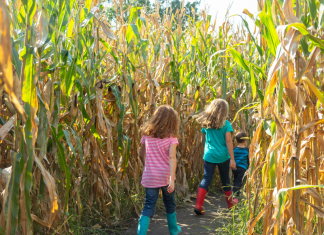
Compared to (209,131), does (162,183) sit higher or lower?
lower

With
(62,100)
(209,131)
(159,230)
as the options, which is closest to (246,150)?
(209,131)

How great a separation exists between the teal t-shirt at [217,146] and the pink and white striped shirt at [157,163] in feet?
3.11

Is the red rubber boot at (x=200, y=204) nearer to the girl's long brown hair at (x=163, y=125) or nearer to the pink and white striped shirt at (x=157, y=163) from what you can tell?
the pink and white striped shirt at (x=157, y=163)

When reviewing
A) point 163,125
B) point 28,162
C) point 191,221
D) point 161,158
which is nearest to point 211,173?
point 191,221

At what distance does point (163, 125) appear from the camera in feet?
8.59

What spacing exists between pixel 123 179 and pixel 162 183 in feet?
2.08

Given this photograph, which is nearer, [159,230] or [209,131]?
[159,230]

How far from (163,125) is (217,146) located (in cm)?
108

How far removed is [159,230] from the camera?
2.94 meters

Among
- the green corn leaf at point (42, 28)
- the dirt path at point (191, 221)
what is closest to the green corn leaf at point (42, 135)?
the green corn leaf at point (42, 28)

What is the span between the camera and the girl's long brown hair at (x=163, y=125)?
104 inches

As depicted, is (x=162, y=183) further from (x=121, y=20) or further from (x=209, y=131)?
(x=121, y=20)

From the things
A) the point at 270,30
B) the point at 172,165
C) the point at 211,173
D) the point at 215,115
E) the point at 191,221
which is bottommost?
the point at 191,221

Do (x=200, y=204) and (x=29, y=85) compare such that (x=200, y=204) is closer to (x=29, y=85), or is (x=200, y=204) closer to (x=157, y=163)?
(x=157, y=163)
